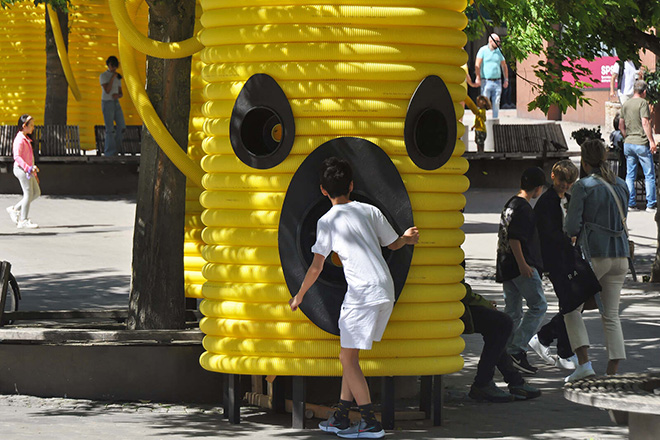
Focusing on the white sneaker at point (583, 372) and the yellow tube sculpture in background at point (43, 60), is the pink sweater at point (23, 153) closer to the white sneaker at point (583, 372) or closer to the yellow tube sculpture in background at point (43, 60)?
the yellow tube sculpture in background at point (43, 60)

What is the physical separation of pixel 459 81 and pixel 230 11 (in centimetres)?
149

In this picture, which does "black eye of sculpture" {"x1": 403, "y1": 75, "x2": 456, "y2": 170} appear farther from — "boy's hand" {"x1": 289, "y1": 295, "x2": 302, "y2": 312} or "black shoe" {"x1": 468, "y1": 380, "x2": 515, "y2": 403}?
"black shoe" {"x1": 468, "y1": 380, "x2": 515, "y2": 403}

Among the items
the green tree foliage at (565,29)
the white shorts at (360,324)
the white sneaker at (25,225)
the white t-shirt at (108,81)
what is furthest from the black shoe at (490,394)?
the white t-shirt at (108,81)

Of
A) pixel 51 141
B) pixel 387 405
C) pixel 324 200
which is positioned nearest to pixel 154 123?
pixel 324 200

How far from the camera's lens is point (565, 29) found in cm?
1234

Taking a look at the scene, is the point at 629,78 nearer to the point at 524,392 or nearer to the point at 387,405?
the point at 524,392

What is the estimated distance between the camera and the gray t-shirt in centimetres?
1911

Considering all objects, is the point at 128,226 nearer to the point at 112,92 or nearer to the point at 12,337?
the point at 112,92

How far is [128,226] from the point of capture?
60.6 ft

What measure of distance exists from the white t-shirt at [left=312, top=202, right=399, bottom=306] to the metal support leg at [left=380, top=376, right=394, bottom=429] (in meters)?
0.64

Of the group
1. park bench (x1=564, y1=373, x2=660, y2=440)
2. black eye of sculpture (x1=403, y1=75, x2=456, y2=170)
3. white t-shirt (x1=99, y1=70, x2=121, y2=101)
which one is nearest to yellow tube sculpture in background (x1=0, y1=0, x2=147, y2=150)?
white t-shirt (x1=99, y1=70, x2=121, y2=101)

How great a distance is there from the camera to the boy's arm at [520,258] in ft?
28.8

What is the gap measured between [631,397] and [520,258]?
3.07m

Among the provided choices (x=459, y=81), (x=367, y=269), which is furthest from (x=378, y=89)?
(x=367, y=269)
